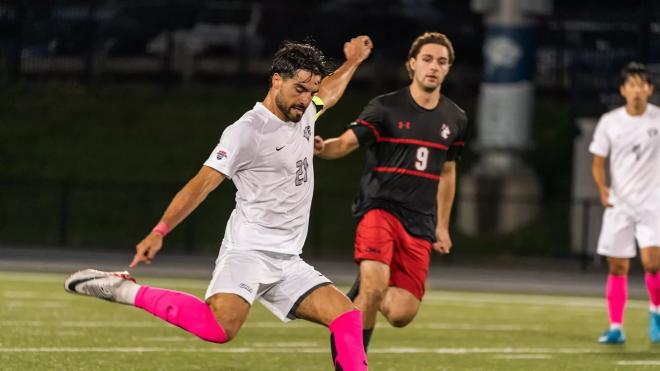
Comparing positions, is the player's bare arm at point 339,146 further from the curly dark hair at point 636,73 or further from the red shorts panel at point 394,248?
the curly dark hair at point 636,73

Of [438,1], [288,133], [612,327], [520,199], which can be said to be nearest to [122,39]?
[438,1]

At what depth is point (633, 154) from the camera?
47.8 feet

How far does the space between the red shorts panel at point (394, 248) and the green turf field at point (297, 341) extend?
74cm

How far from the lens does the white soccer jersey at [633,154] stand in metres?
14.5

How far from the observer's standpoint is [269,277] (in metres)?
9.55

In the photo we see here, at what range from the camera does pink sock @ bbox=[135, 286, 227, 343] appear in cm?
948

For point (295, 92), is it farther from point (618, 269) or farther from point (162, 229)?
point (618, 269)

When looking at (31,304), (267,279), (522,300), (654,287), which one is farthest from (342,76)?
(522,300)

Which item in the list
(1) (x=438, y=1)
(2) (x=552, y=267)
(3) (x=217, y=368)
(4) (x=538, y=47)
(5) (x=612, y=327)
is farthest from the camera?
(1) (x=438, y=1)

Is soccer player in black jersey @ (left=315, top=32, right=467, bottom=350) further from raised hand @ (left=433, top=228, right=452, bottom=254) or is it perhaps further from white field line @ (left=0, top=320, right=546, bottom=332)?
white field line @ (left=0, top=320, right=546, bottom=332)

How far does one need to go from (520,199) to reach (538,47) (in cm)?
657

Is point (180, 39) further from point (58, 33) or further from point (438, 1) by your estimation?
point (438, 1)

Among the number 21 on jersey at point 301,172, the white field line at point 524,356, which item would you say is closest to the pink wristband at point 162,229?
the number 21 on jersey at point 301,172

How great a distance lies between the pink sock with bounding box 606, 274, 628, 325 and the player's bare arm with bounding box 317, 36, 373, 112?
430cm
